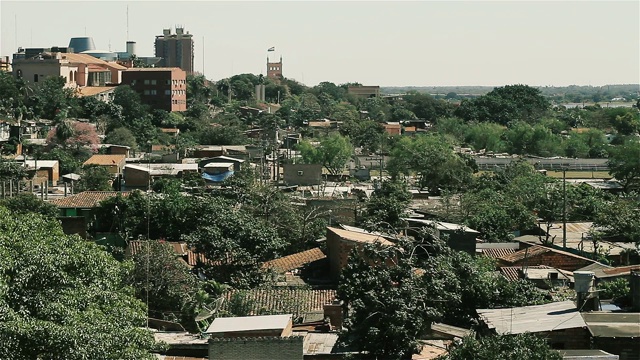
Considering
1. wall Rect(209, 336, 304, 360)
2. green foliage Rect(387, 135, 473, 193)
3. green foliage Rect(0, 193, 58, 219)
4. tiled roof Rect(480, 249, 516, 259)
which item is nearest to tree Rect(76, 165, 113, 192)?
green foliage Rect(0, 193, 58, 219)

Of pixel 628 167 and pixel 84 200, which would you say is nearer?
pixel 84 200

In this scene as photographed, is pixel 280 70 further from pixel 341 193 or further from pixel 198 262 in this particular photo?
pixel 198 262

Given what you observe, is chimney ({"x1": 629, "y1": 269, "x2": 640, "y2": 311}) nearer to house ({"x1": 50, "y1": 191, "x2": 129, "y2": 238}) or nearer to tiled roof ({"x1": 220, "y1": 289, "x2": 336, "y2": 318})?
tiled roof ({"x1": 220, "y1": 289, "x2": 336, "y2": 318})

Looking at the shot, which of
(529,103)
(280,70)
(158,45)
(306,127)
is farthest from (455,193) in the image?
(280,70)

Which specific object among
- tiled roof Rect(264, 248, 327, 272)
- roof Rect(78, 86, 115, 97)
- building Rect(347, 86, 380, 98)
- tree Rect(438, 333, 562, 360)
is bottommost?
building Rect(347, 86, 380, 98)

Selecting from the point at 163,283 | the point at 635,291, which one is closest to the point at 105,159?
the point at 163,283

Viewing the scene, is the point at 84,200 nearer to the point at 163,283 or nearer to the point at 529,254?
the point at 163,283
